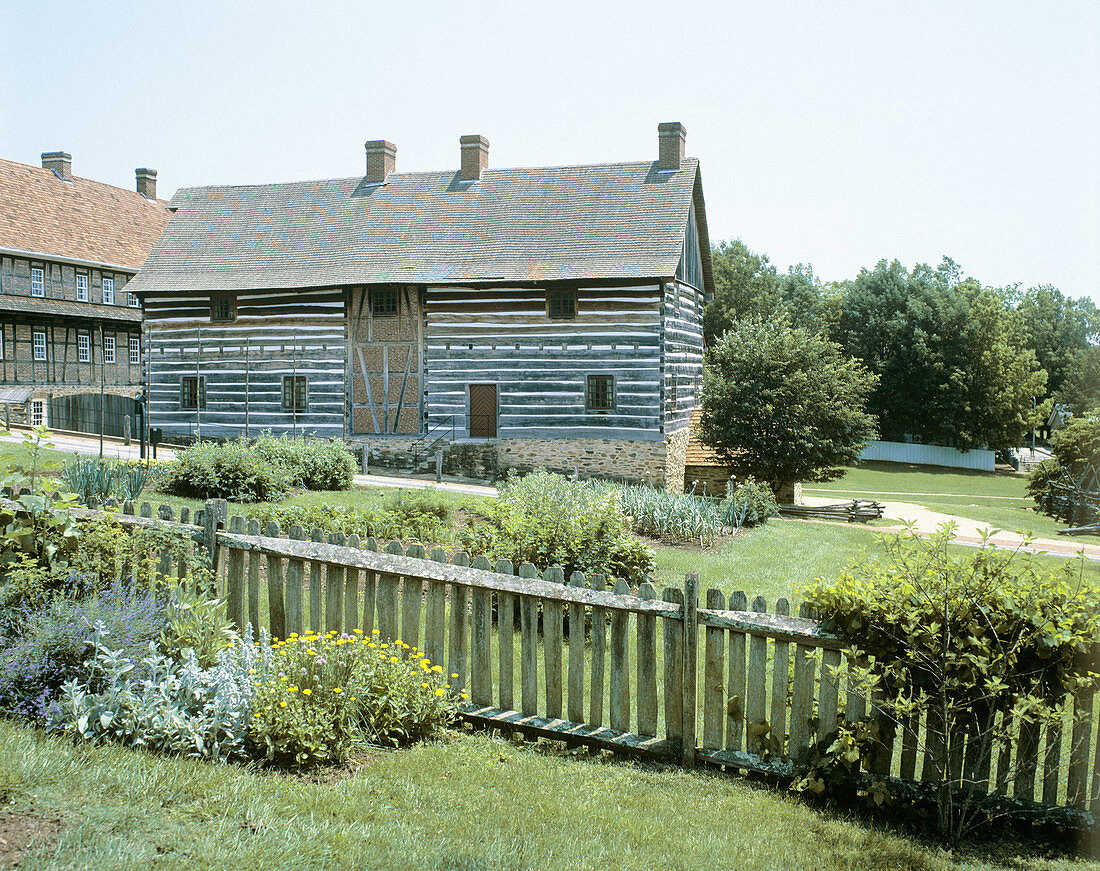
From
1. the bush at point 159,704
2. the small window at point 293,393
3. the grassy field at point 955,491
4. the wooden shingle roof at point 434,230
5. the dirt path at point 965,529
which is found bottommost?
the grassy field at point 955,491

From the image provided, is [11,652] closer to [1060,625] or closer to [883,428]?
[1060,625]

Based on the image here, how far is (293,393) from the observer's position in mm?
29078

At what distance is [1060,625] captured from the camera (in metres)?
4.53

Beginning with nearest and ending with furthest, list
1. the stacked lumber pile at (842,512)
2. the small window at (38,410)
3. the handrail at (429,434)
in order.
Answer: the stacked lumber pile at (842,512)
the handrail at (429,434)
the small window at (38,410)

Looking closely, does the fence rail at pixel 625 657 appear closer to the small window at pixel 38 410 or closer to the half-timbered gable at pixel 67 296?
the half-timbered gable at pixel 67 296

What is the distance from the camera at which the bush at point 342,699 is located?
5.20 metres

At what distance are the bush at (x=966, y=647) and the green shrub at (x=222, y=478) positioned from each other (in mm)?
13759

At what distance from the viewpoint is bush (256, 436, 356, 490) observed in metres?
18.9

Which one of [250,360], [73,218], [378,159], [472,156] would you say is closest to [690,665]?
[250,360]

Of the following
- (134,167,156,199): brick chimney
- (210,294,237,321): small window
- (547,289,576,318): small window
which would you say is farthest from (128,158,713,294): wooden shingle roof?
(134,167,156,199): brick chimney

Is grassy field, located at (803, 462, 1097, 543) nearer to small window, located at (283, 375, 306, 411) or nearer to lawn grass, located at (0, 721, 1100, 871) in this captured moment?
small window, located at (283, 375, 306, 411)

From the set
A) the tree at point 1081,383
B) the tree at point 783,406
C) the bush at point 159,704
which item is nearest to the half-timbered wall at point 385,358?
the tree at point 783,406

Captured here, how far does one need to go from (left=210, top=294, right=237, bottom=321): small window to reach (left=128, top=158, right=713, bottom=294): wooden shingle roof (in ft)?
2.53

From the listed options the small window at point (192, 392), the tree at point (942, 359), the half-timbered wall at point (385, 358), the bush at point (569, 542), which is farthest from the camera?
the tree at point (942, 359)
